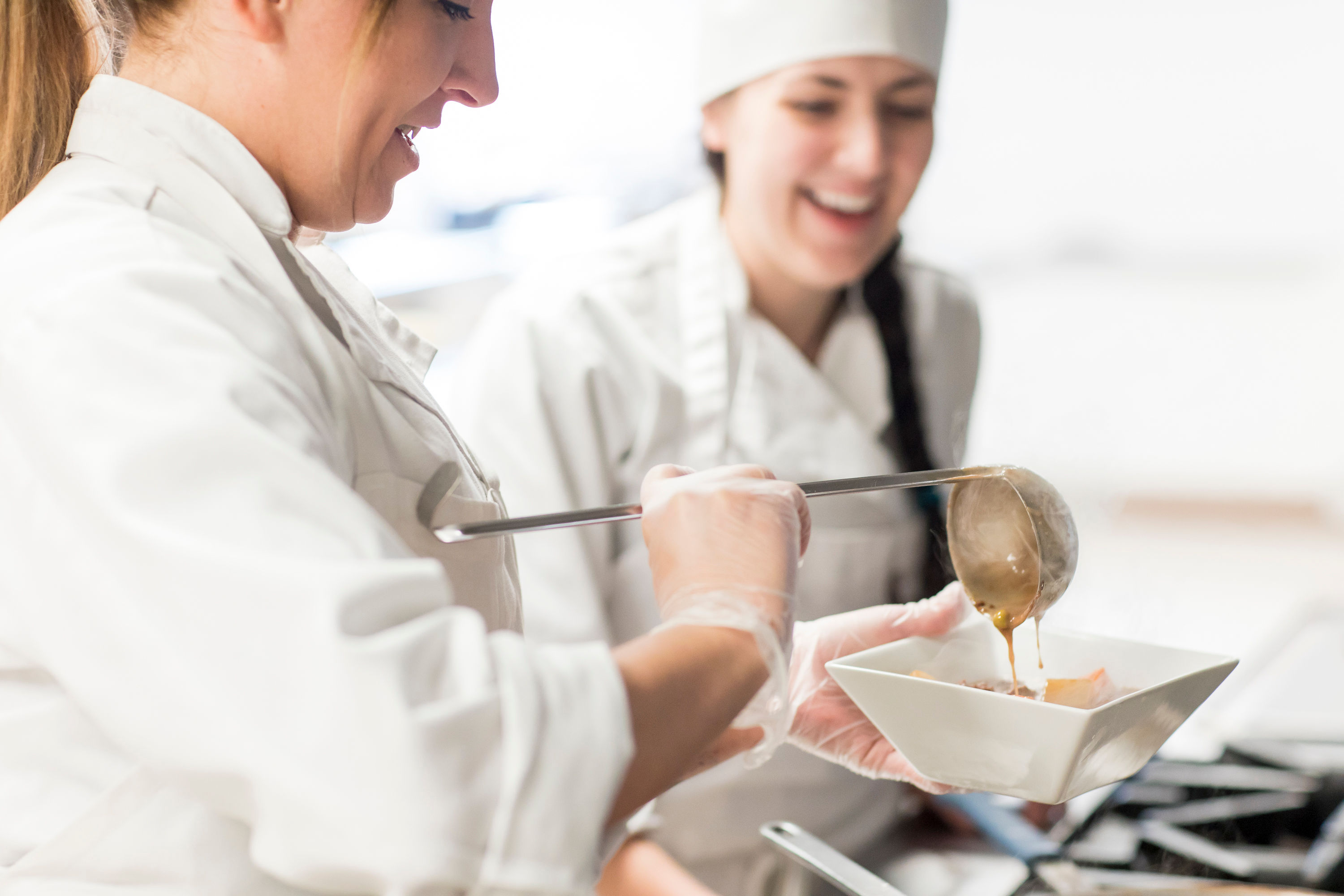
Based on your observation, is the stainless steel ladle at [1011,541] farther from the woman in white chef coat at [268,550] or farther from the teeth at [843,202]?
the teeth at [843,202]

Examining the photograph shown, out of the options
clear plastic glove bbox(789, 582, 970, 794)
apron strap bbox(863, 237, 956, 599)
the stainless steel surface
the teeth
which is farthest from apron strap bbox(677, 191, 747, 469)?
the stainless steel surface

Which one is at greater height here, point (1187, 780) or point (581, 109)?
point (581, 109)

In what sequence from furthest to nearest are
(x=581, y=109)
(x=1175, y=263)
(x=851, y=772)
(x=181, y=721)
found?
(x=1175, y=263) → (x=581, y=109) → (x=851, y=772) → (x=181, y=721)

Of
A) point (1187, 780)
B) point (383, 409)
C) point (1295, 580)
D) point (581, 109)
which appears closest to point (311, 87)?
point (383, 409)

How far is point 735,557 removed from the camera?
25.0 inches

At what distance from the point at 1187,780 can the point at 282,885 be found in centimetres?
126

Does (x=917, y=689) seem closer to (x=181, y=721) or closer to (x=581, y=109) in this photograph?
(x=181, y=721)

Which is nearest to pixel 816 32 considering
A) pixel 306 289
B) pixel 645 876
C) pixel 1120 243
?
pixel 306 289

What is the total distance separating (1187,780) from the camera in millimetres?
1452

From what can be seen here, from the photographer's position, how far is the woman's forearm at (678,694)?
1.77 feet

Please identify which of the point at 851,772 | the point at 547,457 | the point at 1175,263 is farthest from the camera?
the point at 1175,263

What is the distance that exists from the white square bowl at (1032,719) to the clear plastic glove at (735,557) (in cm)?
14

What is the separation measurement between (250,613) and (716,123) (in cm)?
128

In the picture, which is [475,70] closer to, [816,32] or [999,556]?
[999,556]
